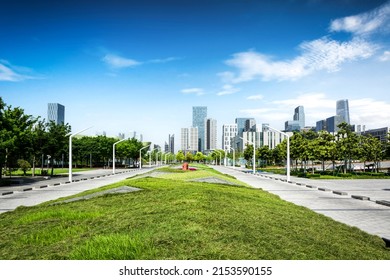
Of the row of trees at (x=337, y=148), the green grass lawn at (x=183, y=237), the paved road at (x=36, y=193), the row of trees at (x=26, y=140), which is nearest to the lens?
the green grass lawn at (x=183, y=237)

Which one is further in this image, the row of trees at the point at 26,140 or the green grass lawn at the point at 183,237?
the row of trees at the point at 26,140

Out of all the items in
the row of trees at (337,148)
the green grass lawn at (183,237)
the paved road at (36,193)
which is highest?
the row of trees at (337,148)

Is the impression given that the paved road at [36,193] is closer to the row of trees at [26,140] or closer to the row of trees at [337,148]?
the row of trees at [26,140]

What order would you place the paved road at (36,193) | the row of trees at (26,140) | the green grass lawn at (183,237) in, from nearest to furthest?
1. the green grass lawn at (183,237)
2. the paved road at (36,193)
3. the row of trees at (26,140)

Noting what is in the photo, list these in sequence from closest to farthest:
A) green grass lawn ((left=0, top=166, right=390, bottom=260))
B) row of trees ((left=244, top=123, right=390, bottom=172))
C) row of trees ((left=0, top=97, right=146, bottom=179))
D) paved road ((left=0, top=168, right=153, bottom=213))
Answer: green grass lawn ((left=0, top=166, right=390, bottom=260)) < paved road ((left=0, top=168, right=153, bottom=213)) < row of trees ((left=0, top=97, right=146, bottom=179)) < row of trees ((left=244, top=123, right=390, bottom=172))

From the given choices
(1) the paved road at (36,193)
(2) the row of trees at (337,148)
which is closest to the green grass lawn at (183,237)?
(1) the paved road at (36,193)

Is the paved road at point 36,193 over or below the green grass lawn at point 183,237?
below

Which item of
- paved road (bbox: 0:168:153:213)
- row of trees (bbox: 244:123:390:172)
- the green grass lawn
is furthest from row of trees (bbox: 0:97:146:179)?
row of trees (bbox: 244:123:390:172)

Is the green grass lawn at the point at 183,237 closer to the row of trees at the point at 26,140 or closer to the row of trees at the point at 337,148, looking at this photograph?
the row of trees at the point at 26,140

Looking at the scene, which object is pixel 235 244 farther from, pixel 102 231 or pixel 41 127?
pixel 41 127

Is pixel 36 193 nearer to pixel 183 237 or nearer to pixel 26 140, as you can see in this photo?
pixel 26 140

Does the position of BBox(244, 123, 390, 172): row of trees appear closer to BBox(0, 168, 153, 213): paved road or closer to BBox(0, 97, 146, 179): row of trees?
BBox(0, 168, 153, 213): paved road

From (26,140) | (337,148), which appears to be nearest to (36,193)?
(26,140)
